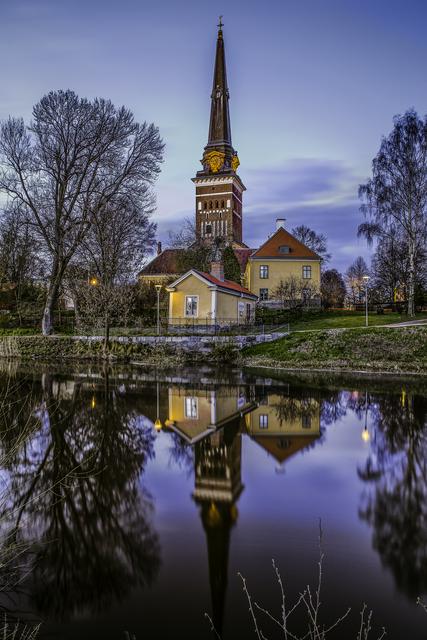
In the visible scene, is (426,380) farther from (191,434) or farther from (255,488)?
(255,488)

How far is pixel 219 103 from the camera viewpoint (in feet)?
206

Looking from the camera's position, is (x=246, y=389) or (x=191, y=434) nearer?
(x=191, y=434)

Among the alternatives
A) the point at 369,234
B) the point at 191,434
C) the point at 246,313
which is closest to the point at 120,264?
the point at 246,313

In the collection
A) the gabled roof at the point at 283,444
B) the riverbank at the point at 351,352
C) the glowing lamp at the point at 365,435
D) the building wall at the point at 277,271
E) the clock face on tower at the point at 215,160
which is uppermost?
the clock face on tower at the point at 215,160

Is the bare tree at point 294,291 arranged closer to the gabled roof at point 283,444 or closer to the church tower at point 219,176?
the church tower at point 219,176

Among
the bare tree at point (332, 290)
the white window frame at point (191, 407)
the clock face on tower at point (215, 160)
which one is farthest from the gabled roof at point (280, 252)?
the white window frame at point (191, 407)

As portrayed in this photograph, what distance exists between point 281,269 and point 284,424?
32235 mm

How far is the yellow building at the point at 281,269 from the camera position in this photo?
40000 mm

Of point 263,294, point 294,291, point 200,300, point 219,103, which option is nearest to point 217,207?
point 219,103

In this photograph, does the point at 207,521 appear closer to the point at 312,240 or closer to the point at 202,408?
the point at 202,408

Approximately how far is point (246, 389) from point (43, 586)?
10.8 meters

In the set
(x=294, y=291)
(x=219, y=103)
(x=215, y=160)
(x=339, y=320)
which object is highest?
(x=219, y=103)

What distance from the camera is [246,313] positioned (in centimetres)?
3247

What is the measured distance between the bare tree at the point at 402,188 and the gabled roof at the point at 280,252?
11725 millimetres
